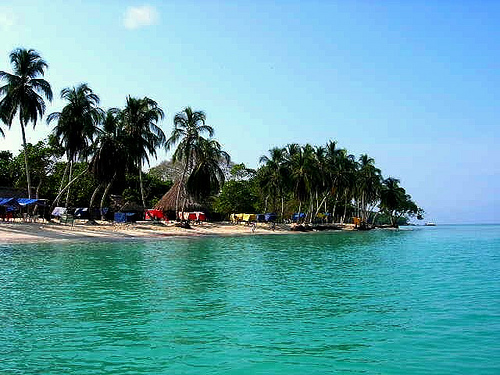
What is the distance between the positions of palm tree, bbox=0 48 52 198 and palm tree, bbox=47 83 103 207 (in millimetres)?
1868

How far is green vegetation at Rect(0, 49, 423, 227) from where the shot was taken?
41250 millimetres

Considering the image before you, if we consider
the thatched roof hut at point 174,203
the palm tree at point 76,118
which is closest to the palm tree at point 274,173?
the thatched roof hut at point 174,203

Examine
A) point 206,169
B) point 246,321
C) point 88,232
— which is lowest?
point 246,321

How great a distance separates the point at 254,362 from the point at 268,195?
2441 inches

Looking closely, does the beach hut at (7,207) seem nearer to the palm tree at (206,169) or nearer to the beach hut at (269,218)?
the palm tree at (206,169)

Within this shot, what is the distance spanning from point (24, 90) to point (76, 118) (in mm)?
4604

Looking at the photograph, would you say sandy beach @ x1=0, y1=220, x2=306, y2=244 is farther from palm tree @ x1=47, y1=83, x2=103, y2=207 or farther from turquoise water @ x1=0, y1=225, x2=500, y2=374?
turquoise water @ x1=0, y1=225, x2=500, y2=374

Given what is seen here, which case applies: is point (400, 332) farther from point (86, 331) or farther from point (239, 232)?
point (239, 232)

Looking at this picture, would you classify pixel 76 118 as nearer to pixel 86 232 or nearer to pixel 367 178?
pixel 86 232

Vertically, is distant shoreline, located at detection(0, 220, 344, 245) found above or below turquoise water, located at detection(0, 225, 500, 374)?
above

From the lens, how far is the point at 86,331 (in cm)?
930

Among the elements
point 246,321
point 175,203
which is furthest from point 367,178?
point 246,321

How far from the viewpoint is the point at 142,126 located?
5038 cm

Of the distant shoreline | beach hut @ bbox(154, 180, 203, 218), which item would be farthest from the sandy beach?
beach hut @ bbox(154, 180, 203, 218)
